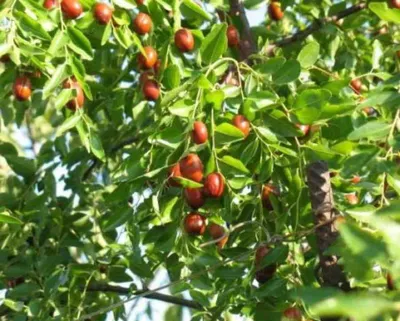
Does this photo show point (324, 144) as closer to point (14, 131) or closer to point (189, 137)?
point (189, 137)

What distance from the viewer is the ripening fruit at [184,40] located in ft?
9.07

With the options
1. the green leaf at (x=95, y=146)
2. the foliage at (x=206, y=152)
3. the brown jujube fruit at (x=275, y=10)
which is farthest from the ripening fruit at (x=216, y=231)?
the brown jujube fruit at (x=275, y=10)

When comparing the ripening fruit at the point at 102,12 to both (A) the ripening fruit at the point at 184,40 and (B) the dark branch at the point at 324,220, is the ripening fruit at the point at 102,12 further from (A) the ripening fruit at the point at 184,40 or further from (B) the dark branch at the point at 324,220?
(B) the dark branch at the point at 324,220

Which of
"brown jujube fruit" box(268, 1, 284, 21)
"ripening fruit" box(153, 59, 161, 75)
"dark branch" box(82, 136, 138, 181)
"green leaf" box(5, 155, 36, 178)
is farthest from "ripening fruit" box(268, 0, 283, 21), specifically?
"green leaf" box(5, 155, 36, 178)

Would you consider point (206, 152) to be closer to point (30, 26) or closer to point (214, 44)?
point (214, 44)

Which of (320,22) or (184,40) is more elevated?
(184,40)

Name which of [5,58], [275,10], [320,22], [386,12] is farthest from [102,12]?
[275,10]

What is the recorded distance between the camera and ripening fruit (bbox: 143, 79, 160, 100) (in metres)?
2.81

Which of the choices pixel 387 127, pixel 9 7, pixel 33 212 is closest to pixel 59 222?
pixel 33 212

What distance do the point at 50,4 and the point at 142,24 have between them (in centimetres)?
27

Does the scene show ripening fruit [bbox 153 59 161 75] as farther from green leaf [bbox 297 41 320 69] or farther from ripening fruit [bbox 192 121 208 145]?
ripening fruit [bbox 192 121 208 145]

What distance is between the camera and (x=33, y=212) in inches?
132

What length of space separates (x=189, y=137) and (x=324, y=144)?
0.39 metres

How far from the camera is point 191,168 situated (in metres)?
2.38
